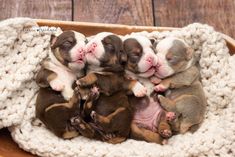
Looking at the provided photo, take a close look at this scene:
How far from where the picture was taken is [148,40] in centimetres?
139

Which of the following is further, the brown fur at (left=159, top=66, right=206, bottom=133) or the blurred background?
the blurred background

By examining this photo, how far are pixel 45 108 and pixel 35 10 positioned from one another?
1.80ft

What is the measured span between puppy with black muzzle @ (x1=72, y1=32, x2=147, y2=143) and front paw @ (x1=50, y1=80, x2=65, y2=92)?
1.8 inches

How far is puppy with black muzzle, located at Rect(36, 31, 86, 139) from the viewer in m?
1.35

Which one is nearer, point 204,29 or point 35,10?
point 204,29

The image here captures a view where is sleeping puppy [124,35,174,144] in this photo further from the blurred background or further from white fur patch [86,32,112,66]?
the blurred background

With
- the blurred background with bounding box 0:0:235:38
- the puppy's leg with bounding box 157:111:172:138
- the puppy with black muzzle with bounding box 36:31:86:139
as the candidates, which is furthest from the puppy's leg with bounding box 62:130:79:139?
the blurred background with bounding box 0:0:235:38

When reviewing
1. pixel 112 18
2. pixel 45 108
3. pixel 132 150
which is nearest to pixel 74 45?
pixel 45 108

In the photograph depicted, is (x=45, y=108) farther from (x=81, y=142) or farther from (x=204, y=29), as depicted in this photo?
(x=204, y=29)

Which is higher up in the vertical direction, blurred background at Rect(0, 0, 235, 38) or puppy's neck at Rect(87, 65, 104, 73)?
blurred background at Rect(0, 0, 235, 38)

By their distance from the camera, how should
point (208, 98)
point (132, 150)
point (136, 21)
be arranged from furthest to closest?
point (136, 21) < point (208, 98) < point (132, 150)

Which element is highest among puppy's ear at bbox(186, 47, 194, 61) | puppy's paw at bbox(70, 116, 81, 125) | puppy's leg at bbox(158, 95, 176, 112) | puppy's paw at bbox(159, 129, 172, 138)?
puppy's ear at bbox(186, 47, 194, 61)

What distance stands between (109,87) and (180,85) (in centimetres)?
19

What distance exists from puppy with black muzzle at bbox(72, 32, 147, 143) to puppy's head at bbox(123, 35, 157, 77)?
0.7 inches
